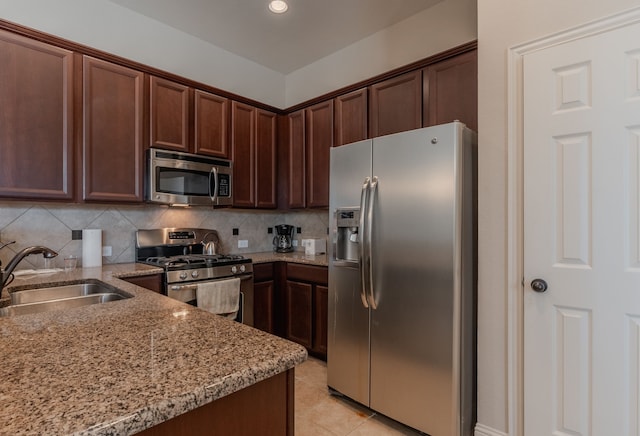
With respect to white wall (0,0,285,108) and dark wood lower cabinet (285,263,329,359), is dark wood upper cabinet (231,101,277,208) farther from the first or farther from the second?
dark wood lower cabinet (285,263,329,359)

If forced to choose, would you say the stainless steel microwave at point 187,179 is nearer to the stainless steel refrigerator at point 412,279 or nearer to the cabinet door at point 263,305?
the cabinet door at point 263,305

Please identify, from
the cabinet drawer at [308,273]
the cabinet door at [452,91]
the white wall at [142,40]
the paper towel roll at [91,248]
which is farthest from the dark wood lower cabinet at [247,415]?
the white wall at [142,40]

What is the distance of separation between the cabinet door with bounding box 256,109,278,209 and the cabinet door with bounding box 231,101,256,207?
0.06 metres

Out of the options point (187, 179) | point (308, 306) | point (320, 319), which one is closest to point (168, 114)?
point (187, 179)

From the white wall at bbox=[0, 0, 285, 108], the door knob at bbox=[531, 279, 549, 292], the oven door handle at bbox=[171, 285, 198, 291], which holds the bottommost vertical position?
the oven door handle at bbox=[171, 285, 198, 291]

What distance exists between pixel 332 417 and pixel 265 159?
2313 millimetres

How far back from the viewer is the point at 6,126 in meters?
2.03

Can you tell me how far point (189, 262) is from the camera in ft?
8.55

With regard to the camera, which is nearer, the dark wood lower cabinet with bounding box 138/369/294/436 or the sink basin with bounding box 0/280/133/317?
the dark wood lower cabinet with bounding box 138/369/294/436

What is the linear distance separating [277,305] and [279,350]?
7.79 ft

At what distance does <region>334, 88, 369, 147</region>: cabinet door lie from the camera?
9.43ft

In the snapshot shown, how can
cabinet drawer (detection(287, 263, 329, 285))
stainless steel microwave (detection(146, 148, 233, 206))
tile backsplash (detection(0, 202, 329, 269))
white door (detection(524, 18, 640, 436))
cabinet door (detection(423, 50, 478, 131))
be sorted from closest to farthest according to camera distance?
white door (detection(524, 18, 640, 436)) < cabinet door (detection(423, 50, 478, 131)) < tile backsplash (detection(0, 202, 329, 269)) < stainless steel microwave (detection(146, 148, 233, 206)) < cabinet drawer (detection(287, 263, 329, 285))

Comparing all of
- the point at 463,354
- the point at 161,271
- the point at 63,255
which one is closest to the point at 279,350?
the point at 463,354

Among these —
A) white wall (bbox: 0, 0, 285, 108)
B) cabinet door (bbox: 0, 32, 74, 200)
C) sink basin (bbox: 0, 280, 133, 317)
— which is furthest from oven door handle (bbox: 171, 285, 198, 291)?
white wall (bbox: 0, 0, 285, 108)
